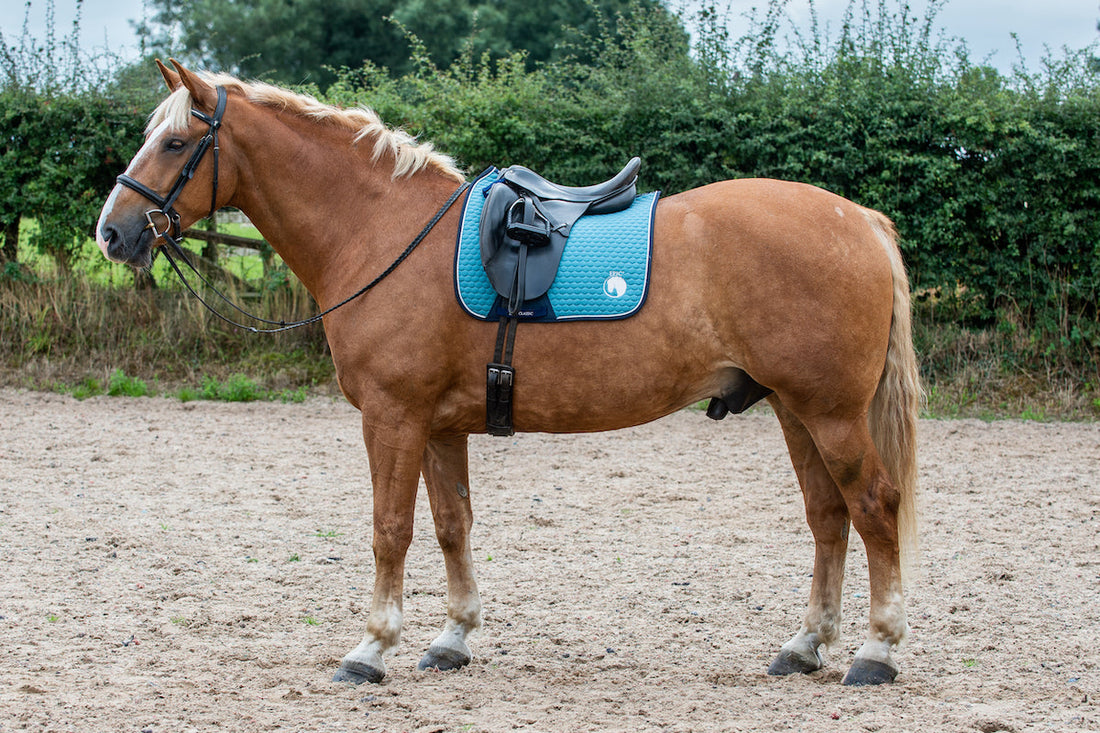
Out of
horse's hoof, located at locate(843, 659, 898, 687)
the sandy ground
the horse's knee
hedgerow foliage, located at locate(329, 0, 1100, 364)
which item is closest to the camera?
the sandy ground

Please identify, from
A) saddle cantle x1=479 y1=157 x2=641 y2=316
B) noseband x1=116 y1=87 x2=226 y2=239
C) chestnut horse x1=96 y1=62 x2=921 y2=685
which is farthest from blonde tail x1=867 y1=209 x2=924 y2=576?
noseband x1=116 y1=87 x2=226 y2=239

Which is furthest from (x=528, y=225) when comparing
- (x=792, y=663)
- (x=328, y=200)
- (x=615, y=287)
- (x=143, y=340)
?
(x=143, y=340)

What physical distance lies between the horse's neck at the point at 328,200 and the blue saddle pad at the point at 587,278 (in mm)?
355

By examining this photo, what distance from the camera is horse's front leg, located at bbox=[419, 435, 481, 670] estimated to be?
13.4ft

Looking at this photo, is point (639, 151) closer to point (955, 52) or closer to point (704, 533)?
point (955, 52)

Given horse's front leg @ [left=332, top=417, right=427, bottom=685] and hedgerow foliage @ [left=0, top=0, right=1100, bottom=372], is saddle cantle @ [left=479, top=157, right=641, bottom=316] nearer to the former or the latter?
horse's front leg @ [left=332, top=417, right=427, bottom=685]

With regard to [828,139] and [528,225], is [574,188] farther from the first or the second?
[828,139]

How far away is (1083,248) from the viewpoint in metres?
8.98

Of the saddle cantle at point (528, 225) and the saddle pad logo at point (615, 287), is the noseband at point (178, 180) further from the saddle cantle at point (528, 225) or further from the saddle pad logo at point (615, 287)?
the saddle pad logo at point (615, 287)

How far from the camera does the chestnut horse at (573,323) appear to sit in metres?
3.59

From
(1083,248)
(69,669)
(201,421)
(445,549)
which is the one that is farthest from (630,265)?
(1083,248)

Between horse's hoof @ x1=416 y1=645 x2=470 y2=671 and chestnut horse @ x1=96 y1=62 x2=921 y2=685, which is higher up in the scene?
chestnut horse @ x1=96 y1=62 x2=921 y2=685

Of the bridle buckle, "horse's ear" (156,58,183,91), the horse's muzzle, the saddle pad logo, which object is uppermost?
"horse's ear" (156,58,183,91)

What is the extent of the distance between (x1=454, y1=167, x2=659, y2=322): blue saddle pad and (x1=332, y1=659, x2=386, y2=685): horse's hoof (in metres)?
1.43
